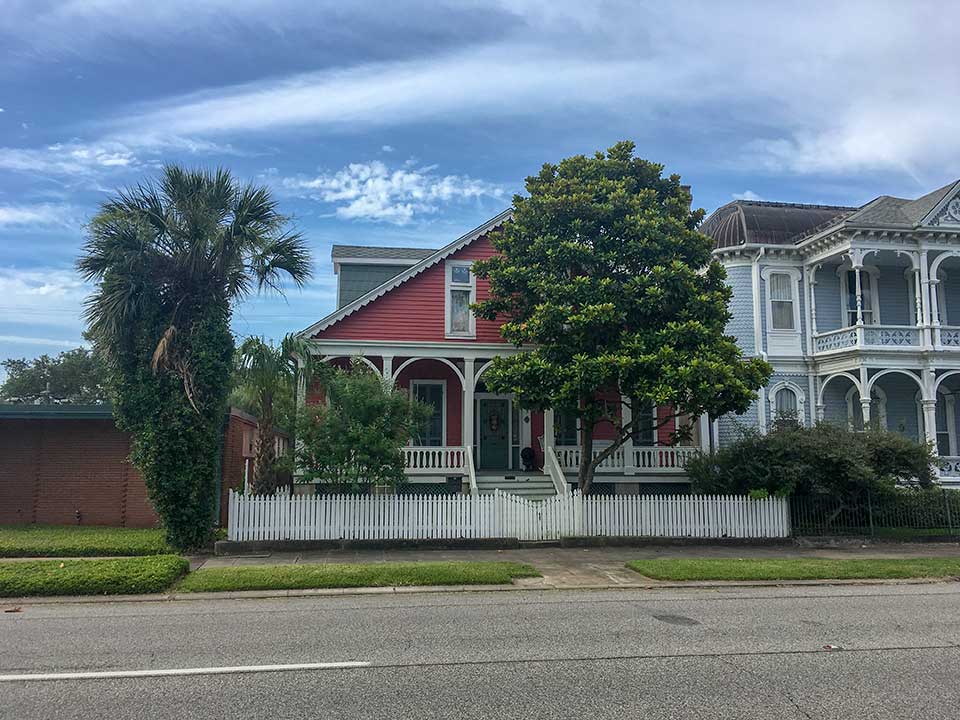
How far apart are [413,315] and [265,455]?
6.49 m

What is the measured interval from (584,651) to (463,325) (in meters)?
14.2

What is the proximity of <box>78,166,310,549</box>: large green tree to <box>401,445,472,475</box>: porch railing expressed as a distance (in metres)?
5.86

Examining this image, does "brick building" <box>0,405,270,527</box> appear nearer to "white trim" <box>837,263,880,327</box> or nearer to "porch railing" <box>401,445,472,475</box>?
"porch railing" <box>401,445,472,475</box>

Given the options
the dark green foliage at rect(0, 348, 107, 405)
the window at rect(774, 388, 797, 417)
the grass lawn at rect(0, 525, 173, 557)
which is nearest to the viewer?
the grass lawn at rect(0, 525, 173, 557)

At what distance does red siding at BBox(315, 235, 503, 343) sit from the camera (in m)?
20.0

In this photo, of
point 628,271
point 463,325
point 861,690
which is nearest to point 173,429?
point 463,325

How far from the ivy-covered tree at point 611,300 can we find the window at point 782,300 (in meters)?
6.47

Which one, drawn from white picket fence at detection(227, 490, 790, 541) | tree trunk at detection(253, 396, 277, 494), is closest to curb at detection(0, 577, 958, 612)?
white picket fence at detection(227, 490, 790, 541)

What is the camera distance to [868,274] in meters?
23.0

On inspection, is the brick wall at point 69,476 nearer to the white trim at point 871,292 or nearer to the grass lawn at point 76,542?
the grass lawn at point 76,542

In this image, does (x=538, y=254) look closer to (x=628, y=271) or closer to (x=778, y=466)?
(x=628, y=271)

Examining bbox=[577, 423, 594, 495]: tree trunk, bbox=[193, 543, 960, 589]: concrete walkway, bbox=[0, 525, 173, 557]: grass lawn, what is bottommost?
bbox=[193, 543, 960, 589]: concrete walkway

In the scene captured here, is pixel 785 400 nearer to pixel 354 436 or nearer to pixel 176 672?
pixel 354 436

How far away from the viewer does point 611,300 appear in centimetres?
1658
